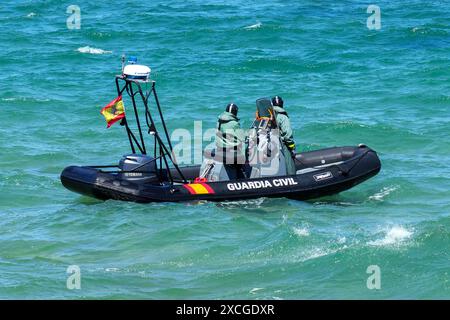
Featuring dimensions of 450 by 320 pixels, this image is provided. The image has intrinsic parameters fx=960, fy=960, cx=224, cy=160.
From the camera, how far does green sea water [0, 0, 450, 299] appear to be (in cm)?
1198

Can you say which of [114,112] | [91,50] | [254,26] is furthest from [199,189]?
[254,26]

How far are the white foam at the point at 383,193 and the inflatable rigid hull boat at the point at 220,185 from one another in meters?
0.41

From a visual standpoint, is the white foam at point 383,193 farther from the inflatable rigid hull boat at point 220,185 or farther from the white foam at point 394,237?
the white foam at point 394,237

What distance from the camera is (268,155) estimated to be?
603 inches

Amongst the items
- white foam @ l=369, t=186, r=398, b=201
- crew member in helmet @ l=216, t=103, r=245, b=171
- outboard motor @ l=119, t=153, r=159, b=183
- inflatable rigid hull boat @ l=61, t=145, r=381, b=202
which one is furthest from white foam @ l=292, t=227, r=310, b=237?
outboard motor @ l=119, t=153, r=159, b=183

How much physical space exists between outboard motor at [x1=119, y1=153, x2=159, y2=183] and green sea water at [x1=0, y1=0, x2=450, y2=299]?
44cm

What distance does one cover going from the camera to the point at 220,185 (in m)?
14.8

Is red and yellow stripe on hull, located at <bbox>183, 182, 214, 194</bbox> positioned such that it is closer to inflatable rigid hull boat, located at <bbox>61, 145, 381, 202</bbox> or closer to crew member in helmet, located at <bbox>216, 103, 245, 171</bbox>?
inflatable rigid hull boat, located at <bbox>61, 145, 381, 202</bbox>

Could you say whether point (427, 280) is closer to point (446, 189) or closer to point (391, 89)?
point (446, 189)

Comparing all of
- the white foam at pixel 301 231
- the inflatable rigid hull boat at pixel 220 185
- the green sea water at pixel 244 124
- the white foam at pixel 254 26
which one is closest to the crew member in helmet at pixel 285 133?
the inflatable rigid hull boat at pixel 220 185

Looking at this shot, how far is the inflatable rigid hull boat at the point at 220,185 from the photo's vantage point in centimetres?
1477
